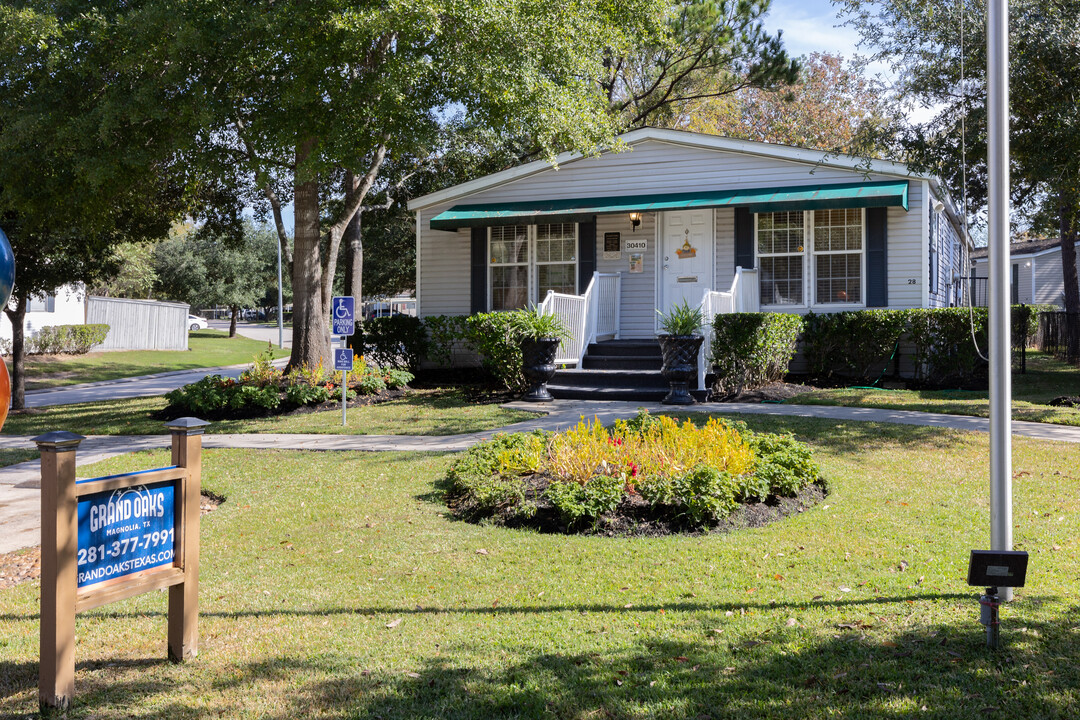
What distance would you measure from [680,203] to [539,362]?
4.46 meters

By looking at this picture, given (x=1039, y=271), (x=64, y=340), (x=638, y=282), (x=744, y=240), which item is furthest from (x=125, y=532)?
(x=1039, y=271)

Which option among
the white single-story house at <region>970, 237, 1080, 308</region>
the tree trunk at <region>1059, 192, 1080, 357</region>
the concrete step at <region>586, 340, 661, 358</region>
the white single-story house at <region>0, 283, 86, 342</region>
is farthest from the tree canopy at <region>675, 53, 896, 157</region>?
the white single-story house at <region>0, 283, 86, 342</region>

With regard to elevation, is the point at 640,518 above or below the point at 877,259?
below

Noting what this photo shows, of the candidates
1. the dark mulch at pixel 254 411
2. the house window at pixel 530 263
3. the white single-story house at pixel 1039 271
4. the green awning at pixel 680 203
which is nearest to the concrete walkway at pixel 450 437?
the dark mulch at pixel 254 411

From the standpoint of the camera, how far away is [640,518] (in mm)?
5785

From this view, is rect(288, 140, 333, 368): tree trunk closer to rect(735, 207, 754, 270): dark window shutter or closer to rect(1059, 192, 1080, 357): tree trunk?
rect(735, 207, 754, 270): dark window shutter

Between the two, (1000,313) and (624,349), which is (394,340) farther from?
(1000,313)

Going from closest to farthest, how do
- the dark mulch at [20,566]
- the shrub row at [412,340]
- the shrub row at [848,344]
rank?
the dark mulch at [20,566] < the shrub row at [848,344] < the shrub row at [412,340]

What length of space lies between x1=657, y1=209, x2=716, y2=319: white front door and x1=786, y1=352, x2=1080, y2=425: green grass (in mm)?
3601

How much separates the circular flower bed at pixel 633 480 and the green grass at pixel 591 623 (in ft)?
0.84

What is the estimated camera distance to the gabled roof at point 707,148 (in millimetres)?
13508

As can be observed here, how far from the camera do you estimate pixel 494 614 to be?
164 inches

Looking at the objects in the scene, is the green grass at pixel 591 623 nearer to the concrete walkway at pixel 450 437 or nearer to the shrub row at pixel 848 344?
the concrete walkway at pixel 450 437

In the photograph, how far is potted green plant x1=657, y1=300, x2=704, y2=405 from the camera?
456 inches
